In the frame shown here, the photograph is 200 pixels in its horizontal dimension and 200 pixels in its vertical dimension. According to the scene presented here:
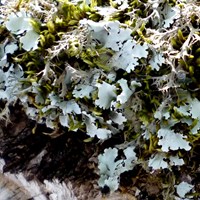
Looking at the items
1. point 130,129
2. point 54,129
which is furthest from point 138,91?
point 54,129

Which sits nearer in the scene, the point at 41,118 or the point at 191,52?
the point at 191,52

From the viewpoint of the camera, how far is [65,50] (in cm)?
79

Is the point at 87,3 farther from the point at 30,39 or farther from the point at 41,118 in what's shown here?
the point at 41,118

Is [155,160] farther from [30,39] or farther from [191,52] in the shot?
[30,39]

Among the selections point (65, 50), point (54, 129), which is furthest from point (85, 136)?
point (65, 50)

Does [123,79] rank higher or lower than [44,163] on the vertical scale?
higher

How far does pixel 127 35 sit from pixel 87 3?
116 millimetres

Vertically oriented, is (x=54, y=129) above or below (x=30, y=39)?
below

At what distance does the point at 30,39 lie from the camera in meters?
0.82

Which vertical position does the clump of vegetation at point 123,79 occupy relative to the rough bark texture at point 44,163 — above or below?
above

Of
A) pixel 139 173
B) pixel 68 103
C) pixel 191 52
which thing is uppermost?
pixel 191 52

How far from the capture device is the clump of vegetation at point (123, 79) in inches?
29.4

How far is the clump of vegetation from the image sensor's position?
0.75 meters

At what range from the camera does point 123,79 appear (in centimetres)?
77
